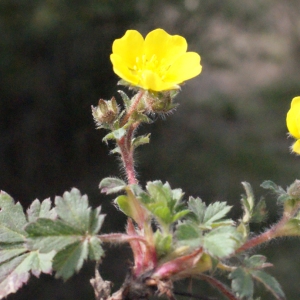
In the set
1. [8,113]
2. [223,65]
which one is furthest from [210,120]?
[8,113]

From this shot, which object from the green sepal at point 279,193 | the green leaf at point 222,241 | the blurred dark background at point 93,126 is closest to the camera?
the green leaf at point 222,241

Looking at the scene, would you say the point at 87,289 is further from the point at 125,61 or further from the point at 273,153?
the point at 125,61

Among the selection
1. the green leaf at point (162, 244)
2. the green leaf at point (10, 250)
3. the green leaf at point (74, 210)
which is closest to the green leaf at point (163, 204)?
the green leaf at point (162, 244)

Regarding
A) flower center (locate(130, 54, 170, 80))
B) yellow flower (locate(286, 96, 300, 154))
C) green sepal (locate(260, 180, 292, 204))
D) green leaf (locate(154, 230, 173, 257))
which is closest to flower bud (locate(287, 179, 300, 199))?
green sepal (locate(260, 180, 292, 204))

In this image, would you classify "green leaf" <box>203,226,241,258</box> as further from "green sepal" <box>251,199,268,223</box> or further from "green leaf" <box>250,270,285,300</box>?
"green sepal" <box>251,199,268,223</box>

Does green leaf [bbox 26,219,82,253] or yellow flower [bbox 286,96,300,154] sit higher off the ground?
yellow flower [bbox 286,96,300,154]

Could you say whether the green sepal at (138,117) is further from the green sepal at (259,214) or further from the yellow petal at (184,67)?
the green sepal at (259,214)

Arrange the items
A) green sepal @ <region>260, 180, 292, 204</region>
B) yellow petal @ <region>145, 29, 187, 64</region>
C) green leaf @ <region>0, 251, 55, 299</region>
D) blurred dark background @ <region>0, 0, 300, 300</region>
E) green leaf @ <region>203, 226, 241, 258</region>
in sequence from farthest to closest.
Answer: blurred dark background @ <region>0, 0, 300, 300</region> < yellow petal @ <region>145, 29, 187, 64</region> < green sepal @ <region>260, 180, 292, 204</region> < green leaf @ <region>0, 251, 55, 299</region> < green leaf @ <region>203, 226, 241, 258</region>
